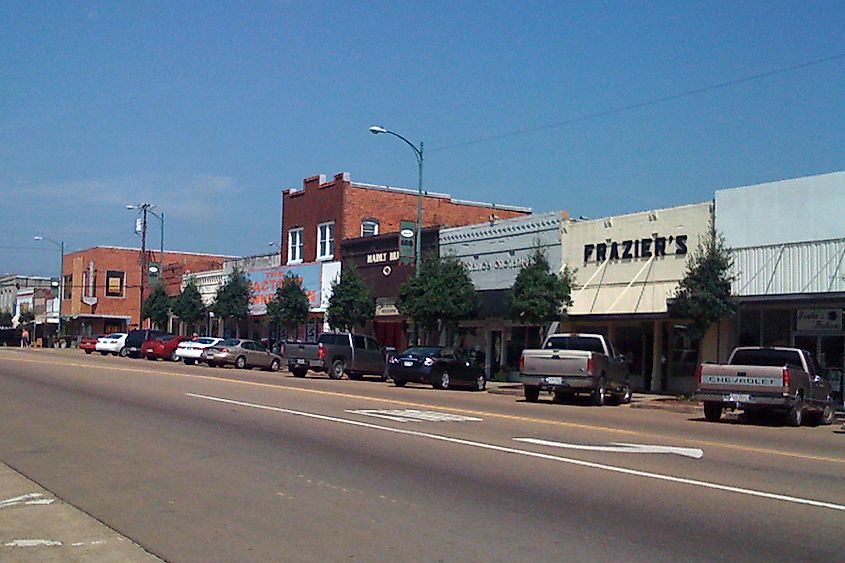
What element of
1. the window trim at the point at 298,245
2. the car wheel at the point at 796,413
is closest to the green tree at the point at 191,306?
the window trim at the point at 298,245

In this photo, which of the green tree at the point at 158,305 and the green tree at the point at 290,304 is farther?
the green tree at the point at 158,305

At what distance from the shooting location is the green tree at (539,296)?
33.9 metres

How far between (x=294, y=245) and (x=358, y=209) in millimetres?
6672

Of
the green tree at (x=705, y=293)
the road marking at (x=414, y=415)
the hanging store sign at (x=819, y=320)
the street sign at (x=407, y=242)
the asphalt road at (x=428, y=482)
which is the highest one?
the street sign at (x=407, y=242)

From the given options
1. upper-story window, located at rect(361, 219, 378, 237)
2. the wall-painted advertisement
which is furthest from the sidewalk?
the wall-painted advertisement

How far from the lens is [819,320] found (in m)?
28.5

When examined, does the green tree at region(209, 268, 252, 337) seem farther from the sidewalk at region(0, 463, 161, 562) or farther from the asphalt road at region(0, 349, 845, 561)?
the sidewalk at region(0, 463, 161, 562)

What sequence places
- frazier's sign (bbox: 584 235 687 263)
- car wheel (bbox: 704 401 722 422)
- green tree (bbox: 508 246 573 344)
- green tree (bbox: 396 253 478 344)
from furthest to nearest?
green tree (bbox: 396 253 478 344) < green tree (bbox: 508 246 573 344) < frazier's sign (bbox: 584 235 687 263) < car wheel (bbox: 704 401 722 422)

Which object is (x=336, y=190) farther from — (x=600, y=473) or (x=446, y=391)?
(x=600, y=473)

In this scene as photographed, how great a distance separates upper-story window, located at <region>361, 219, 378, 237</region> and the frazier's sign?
61.9 ft

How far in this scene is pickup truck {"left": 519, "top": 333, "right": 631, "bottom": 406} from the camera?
26.3 meters

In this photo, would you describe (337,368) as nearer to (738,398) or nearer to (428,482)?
(738,398)

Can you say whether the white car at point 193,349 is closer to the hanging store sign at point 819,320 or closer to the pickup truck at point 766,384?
the hanging store sign at point 819,320

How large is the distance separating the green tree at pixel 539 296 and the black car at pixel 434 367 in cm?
256
